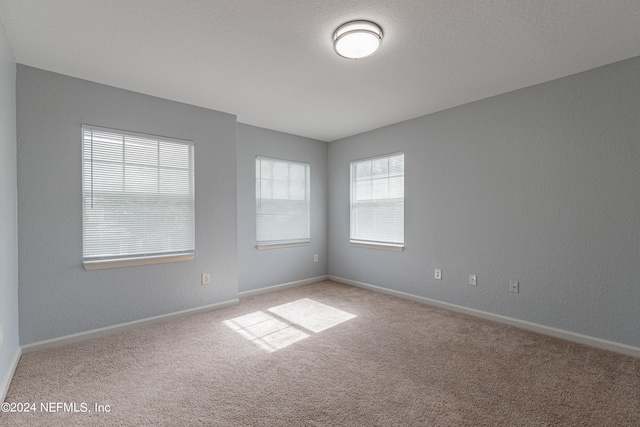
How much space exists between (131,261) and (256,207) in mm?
1749

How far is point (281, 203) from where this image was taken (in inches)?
186

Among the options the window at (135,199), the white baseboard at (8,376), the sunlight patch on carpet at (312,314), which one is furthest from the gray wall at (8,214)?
the sunlight patch on carpet at (312,314)

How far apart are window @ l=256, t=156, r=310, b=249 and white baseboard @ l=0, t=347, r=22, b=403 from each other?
258 centimetres

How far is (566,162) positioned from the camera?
2828 mm

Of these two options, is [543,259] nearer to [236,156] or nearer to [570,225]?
[570,225]

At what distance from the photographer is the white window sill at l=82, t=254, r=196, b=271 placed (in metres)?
2.88

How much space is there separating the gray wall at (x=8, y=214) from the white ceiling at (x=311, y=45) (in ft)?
0.95

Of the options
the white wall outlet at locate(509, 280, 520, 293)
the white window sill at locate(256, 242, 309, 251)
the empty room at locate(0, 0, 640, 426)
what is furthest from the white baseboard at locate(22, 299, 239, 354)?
the white wall outlet at locate(509, 280, 520, 293)

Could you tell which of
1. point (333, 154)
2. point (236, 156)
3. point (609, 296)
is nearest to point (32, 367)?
point (236, 156)

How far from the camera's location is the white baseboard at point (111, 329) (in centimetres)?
262

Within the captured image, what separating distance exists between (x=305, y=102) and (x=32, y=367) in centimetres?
341

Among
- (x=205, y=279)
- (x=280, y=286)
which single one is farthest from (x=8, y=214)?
(x=280, y=286)

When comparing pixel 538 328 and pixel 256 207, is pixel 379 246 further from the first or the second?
pixel 538 328

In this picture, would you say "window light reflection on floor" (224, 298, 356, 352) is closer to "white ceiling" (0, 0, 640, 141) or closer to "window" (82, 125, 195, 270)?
"window" (82, 125, 195, 270)
